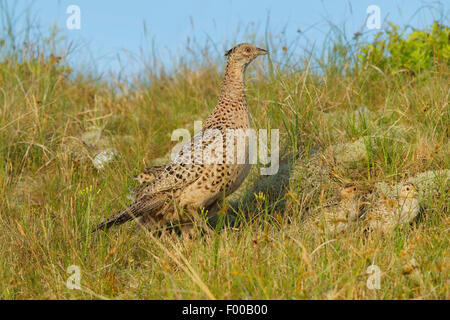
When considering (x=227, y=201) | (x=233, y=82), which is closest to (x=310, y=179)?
(x=227, y=201)

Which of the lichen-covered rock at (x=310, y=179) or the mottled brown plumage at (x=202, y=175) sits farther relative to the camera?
the lichen-covered rock at (x=310, y=179)

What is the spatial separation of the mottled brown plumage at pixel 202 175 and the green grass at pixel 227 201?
26 centimetres

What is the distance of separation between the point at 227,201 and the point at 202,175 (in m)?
0.95

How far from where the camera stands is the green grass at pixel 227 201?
11.9 feet

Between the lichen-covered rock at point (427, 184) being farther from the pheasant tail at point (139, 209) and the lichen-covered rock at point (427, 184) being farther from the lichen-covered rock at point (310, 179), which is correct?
the pheasant tail at point (139, 209)

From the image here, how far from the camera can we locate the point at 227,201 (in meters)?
5.74

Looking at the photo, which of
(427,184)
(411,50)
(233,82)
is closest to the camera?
(233,82)

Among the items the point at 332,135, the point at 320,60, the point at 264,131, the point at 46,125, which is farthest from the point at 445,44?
the point at 46,125

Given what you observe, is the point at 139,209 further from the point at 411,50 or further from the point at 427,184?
the point at 411,50

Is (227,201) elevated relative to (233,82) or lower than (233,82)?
lower

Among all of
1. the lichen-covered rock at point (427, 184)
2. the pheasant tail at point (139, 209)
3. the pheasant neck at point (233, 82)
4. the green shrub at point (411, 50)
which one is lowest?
the pheasant tail at point (139, 209)

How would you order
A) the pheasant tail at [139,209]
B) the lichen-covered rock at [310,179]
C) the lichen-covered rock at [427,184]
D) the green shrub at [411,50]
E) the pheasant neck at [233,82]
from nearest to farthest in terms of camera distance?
1. the pheasant tail at [139,209]
2. the pheasant neck at [233,82]
3. the lichen-covered rock at [427,184]
4. the lichen-covered rock at [310,179]
5. the green shrub at [411,50]

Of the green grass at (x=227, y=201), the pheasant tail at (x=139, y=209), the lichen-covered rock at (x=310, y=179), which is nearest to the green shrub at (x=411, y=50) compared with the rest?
the green grass at (x=227, y=201)
